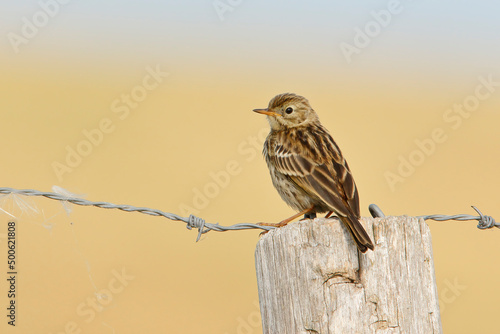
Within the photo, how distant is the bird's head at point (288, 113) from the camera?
7.78 m

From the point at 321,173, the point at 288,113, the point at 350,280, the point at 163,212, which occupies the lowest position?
the point at 350,280

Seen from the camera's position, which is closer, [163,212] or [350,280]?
[350,280]

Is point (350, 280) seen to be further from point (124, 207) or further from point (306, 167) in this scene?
point (306, 167)

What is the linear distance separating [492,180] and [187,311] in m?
10.5

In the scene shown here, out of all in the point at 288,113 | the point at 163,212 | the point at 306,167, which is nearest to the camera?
the point at 163,212

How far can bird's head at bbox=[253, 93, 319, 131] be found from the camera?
7781mm

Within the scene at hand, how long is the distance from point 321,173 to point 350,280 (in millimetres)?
2293

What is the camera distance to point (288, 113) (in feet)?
25.6

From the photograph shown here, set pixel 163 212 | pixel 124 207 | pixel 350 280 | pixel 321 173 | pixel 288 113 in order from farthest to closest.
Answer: pixel 288 113 → pixel 321 173 → pixel 124 207 → pixel 163 212 → pixel 350 280

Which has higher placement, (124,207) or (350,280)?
(124,207)

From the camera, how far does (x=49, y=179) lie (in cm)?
1695

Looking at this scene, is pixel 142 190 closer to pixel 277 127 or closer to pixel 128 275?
pixel 128 275

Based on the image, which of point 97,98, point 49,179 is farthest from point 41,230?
point 97,98

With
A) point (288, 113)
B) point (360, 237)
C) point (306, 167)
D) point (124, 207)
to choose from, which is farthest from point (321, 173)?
point (360, 237)
